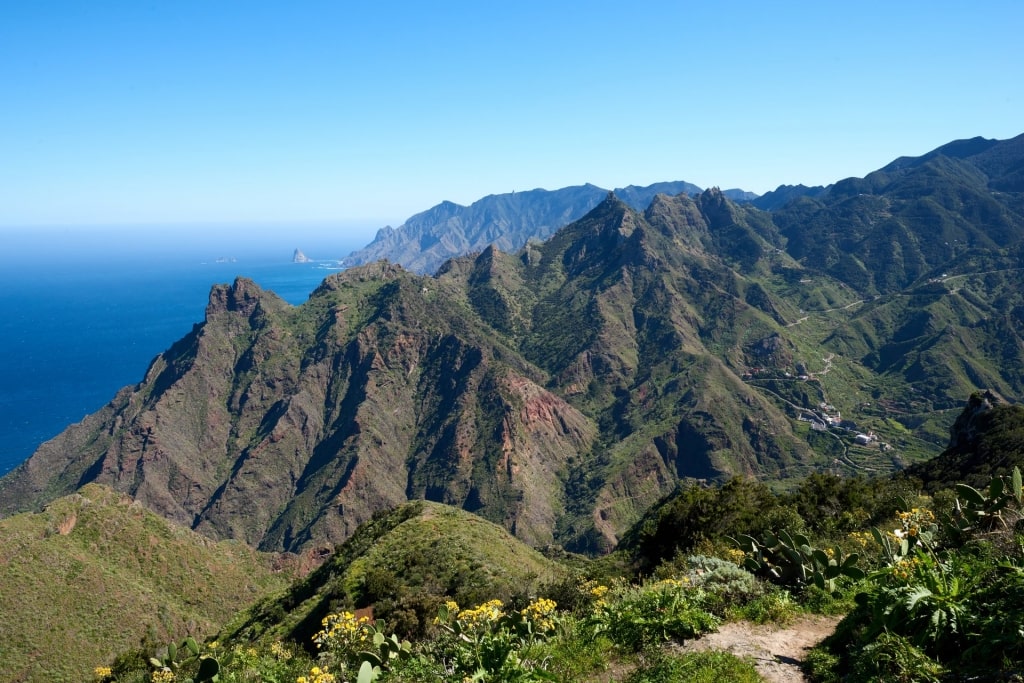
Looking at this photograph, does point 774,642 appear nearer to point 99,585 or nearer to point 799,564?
point 799,564

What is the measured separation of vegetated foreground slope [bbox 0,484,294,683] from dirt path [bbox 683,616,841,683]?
Result: 58.0m

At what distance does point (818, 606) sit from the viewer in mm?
14312

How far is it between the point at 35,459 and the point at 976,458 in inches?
10120

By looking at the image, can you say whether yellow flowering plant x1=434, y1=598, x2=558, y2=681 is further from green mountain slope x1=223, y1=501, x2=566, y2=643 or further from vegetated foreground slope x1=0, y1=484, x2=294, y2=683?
vegetated foreground slope x1=0, y1=484, x2=294, y2=683

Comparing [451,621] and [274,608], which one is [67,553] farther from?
[451,621]

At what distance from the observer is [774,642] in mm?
12648

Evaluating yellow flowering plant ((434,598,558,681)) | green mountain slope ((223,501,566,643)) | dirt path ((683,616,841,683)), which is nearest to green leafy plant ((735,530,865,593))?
dirt path ((683,616,841,683))

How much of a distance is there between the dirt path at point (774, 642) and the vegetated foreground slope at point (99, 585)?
5798 cm

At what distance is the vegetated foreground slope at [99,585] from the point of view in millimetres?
48469

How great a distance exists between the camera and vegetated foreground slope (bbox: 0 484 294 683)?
1908 inches

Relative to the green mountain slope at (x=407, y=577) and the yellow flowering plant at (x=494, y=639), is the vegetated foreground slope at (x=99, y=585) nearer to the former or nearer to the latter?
the green mountain slope at (x=407, y=577)

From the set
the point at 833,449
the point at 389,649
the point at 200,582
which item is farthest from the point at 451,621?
the point at 833,449

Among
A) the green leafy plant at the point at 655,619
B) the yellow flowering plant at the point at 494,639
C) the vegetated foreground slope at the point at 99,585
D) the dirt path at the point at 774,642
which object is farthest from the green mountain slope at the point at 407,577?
the dirt path at the point at 774,642

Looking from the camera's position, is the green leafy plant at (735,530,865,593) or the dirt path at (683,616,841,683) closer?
the dirt path at (683,616,841,683)
